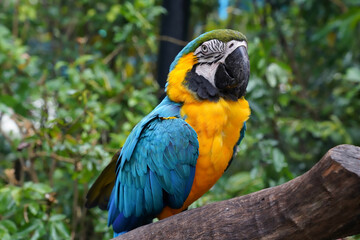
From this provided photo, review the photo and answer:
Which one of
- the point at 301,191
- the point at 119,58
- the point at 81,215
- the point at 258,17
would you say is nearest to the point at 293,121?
the point at 258,17

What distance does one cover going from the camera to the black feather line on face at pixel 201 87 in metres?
1.36

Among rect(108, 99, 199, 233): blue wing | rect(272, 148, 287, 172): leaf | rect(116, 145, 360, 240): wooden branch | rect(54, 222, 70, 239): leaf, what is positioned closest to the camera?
rect(116, 145, 360, 240): wooden branch

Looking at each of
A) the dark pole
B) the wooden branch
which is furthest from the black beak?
the dark pole

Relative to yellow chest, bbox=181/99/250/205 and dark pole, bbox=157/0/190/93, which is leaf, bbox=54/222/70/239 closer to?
yellow chest, bbox=181/99/250/205

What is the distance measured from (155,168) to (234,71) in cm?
42

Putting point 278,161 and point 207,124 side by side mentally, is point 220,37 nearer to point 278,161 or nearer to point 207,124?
point 207,124

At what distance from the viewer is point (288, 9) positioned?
3508mm

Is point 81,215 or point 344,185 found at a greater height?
point 344,185

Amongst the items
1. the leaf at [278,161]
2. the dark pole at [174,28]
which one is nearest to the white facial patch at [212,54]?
the leaf at [278,161]

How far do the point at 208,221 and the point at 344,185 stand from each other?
398mm

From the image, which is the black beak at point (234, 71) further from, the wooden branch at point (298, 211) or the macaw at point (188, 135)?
the wooden branch at point (298, 211)

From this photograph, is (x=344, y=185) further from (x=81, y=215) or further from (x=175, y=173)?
(x=81, y=215)

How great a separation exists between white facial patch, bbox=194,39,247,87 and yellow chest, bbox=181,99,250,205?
0.10m

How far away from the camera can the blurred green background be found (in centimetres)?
193
